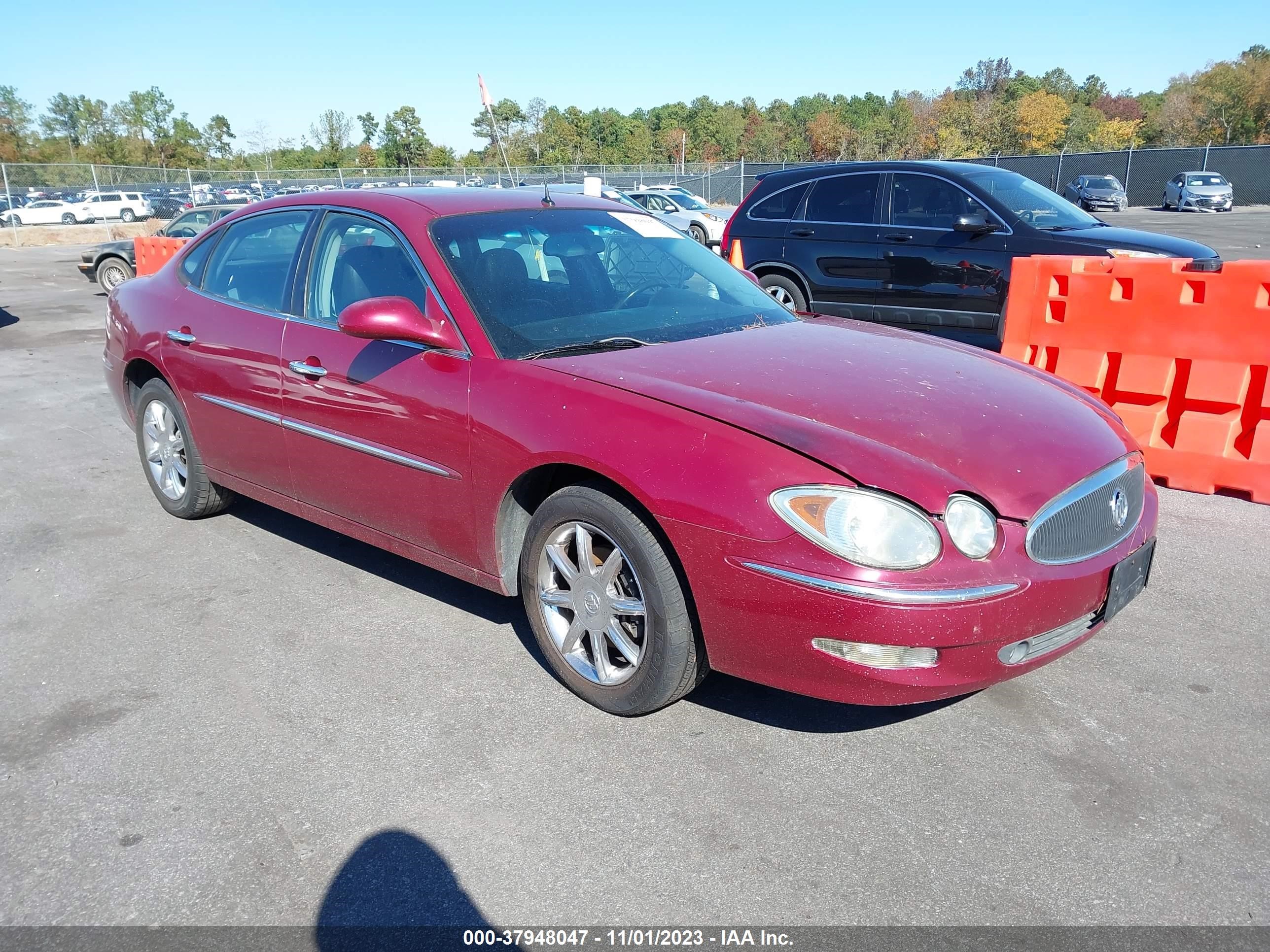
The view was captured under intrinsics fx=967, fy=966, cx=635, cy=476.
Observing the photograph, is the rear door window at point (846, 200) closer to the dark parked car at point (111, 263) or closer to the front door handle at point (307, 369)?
the front door handle at point (307, 369)

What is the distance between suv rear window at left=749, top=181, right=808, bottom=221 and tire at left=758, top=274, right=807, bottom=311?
1.85ft

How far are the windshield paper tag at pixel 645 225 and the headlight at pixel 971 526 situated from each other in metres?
2.22

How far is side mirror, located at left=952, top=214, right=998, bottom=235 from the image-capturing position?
8047mm

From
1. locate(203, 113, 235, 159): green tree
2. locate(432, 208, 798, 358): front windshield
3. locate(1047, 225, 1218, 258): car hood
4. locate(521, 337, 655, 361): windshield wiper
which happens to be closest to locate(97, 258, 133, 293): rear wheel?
locate(1047, 225, 1218, 258): car hood

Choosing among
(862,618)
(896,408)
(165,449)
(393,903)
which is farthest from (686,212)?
(393,903)

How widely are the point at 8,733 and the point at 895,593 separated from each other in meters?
2.89

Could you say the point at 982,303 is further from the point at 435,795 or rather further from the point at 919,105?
the point at 919,105

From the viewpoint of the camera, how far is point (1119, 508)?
10.1 ft

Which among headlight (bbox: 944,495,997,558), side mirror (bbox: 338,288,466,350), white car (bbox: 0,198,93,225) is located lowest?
white car (bbox: 0,198,93,225)

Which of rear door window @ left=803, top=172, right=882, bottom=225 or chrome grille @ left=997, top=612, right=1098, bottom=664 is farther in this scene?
rear door window @ left=803, top=172, right=882, bottom=225

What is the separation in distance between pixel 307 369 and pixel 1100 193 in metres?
37.6

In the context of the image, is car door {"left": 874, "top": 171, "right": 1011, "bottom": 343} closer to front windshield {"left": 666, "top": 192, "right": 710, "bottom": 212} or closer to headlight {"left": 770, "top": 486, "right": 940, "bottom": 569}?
headlight {"left": 770, "top": 486, "right": 940, "bottom": 569}

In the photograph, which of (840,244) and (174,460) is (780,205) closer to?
(840,244)

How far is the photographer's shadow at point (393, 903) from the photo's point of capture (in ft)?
7.48
